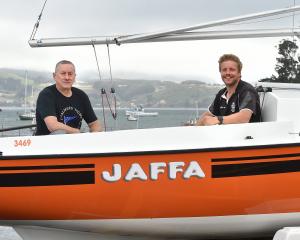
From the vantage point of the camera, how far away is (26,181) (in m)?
5.15

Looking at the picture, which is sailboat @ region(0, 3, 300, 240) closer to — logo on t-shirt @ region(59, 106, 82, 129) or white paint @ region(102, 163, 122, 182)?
white paint @ region(102, 163, 122, 182)

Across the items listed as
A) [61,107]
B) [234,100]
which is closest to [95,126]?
[61,107]

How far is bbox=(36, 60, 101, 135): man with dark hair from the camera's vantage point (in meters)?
5.50

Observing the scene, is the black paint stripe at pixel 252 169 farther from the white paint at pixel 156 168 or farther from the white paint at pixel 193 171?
the white paint at pixel 156 168

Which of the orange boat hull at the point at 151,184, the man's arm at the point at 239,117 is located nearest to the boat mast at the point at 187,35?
the man's arm at the point at 239,117

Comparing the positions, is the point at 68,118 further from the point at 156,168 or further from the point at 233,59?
the point at 233,59

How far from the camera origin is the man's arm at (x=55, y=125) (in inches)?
213

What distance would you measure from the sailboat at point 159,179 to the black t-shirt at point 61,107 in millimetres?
386

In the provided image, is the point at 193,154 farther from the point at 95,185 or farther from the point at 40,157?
the point at 40,157

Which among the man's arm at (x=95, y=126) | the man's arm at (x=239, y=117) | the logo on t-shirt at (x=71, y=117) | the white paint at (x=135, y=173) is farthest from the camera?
the man's arm at (x=95, y=126)

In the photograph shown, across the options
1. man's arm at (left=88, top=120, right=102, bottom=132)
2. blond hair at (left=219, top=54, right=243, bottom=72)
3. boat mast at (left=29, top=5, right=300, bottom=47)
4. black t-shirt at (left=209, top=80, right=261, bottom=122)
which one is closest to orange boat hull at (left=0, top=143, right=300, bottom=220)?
black t-shirt at (left=209, top=80, right=261, bottom=122)

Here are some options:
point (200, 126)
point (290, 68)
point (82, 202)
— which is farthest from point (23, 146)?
point (290, 68)

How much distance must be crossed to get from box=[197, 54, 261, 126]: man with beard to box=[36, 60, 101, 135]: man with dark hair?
1.05m

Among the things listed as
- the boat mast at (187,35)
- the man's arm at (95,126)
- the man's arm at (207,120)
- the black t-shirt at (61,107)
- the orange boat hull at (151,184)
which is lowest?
the orange boat hull at (151,184)
